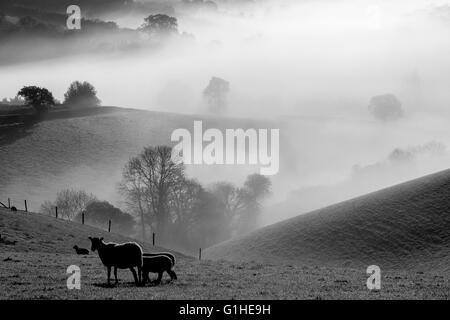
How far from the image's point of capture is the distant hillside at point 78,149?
11331 centimetres

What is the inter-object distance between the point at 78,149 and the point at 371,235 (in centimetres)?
8712

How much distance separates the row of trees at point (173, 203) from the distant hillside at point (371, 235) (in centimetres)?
2484

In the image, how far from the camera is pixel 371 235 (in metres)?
64.9

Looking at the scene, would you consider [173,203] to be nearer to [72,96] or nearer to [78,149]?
[78,149]

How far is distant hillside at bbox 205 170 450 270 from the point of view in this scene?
5878 cm

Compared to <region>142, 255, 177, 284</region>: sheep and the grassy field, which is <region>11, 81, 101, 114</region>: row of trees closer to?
the grassy field

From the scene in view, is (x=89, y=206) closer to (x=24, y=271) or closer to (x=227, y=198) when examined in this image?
(x=227, y=198)

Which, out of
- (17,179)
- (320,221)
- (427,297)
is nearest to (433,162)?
(320,221)

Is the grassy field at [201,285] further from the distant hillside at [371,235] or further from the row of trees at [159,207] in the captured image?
the row of trees at [159,207]

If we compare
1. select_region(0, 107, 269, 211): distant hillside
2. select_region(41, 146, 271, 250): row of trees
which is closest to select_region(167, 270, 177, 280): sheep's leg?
select_region(41, 146, 271, 250): row of trees

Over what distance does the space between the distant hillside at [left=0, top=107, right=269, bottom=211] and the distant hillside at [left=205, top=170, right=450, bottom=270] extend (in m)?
46.3

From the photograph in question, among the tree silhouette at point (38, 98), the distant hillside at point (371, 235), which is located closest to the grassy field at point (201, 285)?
the distant hillside at point (371, 235)
